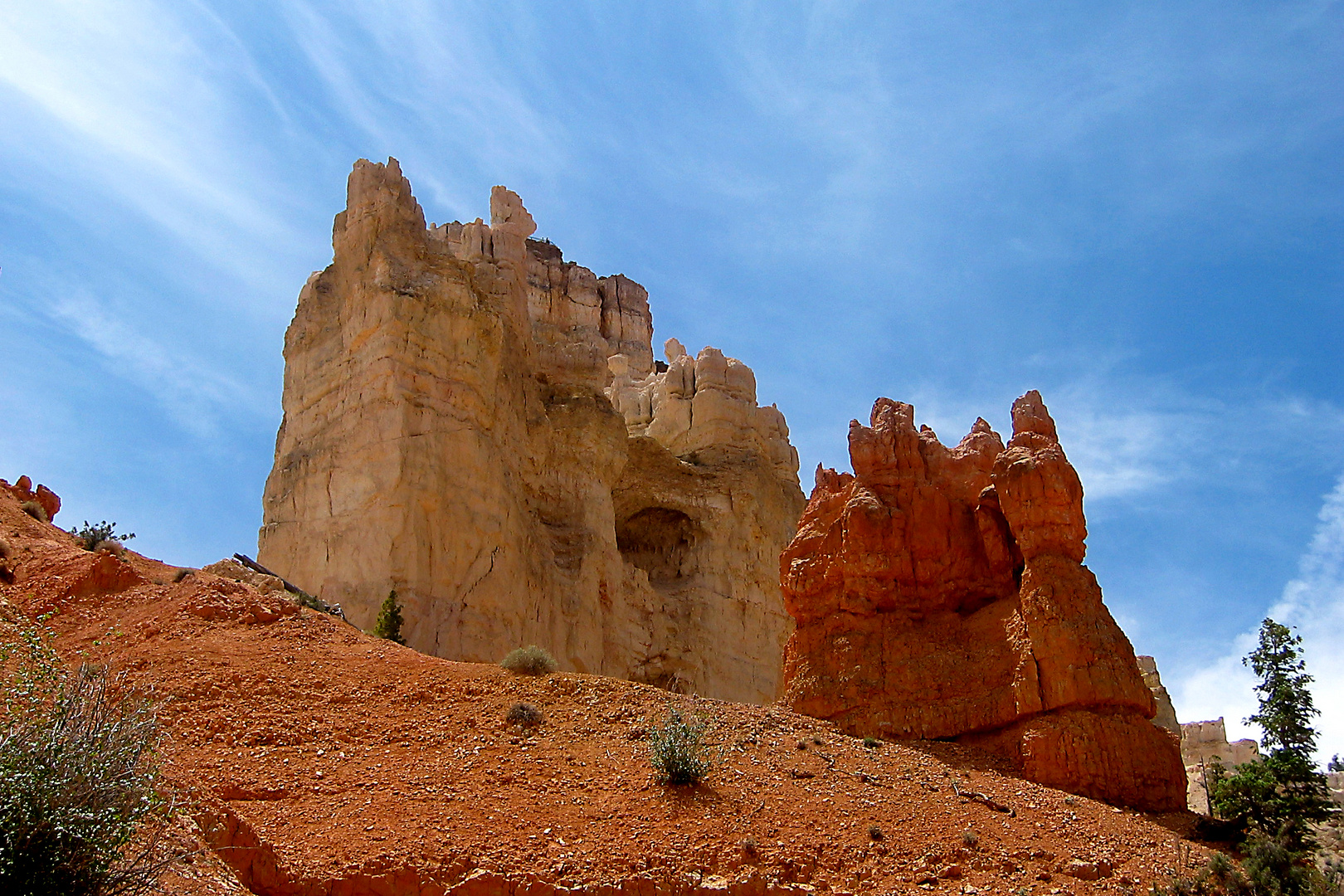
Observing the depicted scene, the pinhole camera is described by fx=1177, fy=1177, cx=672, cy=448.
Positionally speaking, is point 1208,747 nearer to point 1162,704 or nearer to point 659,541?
point 1162,704

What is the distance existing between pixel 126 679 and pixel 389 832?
4308 mm

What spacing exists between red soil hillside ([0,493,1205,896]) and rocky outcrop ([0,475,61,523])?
2.16 m

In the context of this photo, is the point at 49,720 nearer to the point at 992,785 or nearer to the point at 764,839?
the point at 764,839

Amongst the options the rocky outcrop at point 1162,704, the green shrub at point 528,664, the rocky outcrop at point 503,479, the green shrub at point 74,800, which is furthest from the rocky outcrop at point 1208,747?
the green shrub at point 74,800

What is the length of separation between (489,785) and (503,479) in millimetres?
16235

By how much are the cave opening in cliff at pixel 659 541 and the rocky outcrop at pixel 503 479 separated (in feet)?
0.26

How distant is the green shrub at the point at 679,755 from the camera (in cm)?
1388

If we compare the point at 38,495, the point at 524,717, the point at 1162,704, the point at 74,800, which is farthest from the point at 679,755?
the point at 1162,704

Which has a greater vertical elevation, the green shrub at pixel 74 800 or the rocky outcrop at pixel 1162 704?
the rocky outcrop at pixel 1162 704

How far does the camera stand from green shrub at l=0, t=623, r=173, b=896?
27.2 ft

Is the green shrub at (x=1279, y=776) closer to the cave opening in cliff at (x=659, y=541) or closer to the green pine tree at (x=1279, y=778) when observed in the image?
the green pine tree at (x=1279, y=778)

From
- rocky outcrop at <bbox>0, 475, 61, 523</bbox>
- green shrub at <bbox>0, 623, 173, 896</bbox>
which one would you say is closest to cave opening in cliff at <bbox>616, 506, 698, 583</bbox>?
rocky outcrop at <bbox>0, 475, 61, 523</bbox>

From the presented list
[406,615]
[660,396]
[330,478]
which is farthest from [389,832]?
[660,396]

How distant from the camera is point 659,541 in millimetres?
39688
